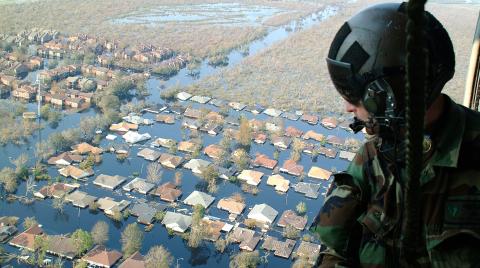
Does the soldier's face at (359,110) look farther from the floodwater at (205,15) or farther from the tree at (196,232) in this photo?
the floodwater at (205,15)

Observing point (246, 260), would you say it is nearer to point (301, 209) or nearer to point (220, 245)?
point (220, 245)

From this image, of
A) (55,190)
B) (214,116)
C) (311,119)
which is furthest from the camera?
(311,119)

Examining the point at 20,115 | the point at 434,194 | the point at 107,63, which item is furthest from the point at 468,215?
the point at 107,63

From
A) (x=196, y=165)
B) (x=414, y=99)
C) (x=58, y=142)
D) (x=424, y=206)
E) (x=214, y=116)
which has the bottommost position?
(x=196, y=165)

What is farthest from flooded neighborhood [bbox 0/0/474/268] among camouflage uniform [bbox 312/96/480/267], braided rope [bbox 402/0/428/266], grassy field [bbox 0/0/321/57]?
braided rope [bbox 402/0/428/266]

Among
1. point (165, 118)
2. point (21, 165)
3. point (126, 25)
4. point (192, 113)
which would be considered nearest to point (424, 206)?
point (21, 165)
